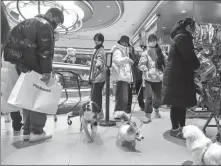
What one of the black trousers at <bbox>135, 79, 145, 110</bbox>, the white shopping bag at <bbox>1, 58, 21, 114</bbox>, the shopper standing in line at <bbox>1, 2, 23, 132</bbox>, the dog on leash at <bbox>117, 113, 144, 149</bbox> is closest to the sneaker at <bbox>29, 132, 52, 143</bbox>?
the white shopping bag at <bbox>1, 58, 21, 114</bbox>

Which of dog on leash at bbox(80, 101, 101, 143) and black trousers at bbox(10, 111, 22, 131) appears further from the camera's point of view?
black trousers at bbox(10, 111, 22, 131)

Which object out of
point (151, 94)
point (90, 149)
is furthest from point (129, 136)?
point (151, 94)

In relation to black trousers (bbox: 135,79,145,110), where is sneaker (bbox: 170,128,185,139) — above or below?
below

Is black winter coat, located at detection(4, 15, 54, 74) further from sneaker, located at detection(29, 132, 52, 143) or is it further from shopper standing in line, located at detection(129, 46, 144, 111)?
shopper standing in line, located at detection(129, 46, 144, 111)

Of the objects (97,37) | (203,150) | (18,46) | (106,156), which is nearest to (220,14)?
(97,37)

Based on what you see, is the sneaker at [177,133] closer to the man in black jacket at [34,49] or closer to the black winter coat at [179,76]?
the black winter coat at [179,76]

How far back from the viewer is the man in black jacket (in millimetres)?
1294

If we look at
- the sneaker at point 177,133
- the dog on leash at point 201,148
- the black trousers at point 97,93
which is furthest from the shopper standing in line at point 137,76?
Answer: the dog on leash at point 201,148

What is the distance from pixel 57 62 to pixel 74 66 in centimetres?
22

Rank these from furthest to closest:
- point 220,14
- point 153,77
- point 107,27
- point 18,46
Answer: point 153,77 < point 220,14 < point 107,27 < point 18,46

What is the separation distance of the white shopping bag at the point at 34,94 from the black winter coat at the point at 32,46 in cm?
8

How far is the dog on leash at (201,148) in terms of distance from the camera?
96 centimetres

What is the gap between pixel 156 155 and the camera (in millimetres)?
1094

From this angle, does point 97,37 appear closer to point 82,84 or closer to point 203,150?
point 82,84
